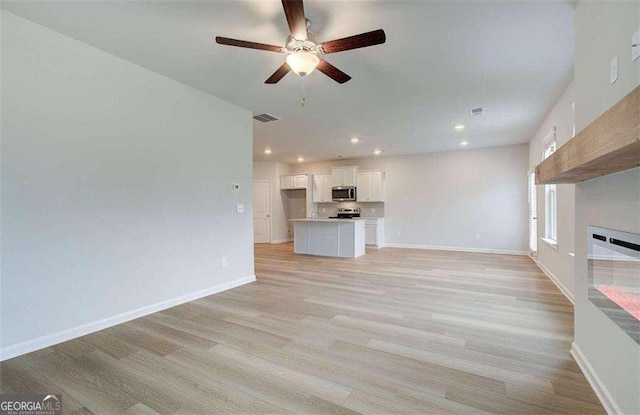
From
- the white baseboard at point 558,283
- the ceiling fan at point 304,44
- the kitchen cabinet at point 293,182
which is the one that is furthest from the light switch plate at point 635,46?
the kitchen cabinet at point 293,182

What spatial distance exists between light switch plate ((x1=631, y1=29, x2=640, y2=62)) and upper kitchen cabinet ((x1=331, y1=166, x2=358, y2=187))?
7.09 metres

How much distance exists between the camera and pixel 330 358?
2244 mm

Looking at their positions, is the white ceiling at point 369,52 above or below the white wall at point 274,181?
above

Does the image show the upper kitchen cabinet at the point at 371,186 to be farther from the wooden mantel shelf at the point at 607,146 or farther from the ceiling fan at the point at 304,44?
the wooden mantel shelf at the point at 607,146

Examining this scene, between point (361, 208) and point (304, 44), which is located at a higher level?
point (304, 44)

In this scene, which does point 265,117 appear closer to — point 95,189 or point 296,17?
point 95,189

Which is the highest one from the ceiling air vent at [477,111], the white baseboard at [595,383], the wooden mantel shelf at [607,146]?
the ceiling air vent at [477,111]

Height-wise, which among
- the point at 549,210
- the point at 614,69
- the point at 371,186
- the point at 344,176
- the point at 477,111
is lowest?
the point at 549,210

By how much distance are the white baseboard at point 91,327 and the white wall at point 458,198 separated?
5.81 meters

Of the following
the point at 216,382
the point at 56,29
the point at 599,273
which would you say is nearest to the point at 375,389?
the point at 216,382

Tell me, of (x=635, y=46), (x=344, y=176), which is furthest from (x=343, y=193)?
(x=635, y=46)

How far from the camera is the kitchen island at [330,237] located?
6.63 metres

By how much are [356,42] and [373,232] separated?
6469 millimetres

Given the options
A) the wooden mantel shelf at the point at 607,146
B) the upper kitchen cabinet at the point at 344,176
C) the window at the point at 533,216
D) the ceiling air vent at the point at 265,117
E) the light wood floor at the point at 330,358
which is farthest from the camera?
the upper kitchen cabinet at the point at 344,176
